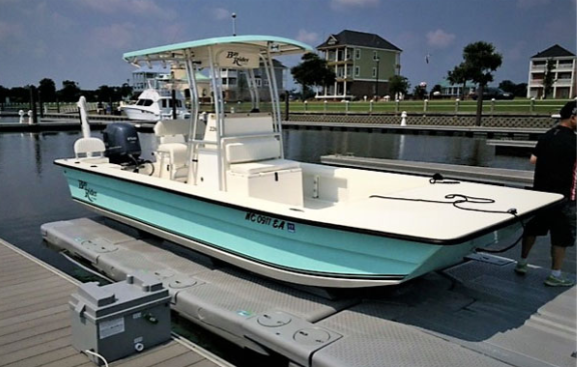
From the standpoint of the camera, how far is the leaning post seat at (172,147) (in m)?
6.19

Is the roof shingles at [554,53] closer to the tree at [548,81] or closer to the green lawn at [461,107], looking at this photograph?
the tree at [548,81]

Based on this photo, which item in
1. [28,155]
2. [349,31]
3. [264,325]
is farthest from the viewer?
[349,31]

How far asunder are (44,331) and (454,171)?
913 cm

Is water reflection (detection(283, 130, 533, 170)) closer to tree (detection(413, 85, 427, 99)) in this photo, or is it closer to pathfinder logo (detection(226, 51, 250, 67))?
pathfinder logo (detection(226, 51, 250, 67))

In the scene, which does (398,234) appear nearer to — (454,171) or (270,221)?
A: (270,221)

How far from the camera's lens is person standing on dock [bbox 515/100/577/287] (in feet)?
14.2

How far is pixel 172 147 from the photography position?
6156 millimetres

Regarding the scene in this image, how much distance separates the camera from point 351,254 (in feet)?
12.3

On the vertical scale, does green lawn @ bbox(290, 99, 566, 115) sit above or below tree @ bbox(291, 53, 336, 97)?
below

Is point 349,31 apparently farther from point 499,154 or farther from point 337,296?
point 337,296

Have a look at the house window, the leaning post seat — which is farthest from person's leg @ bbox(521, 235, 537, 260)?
the house window

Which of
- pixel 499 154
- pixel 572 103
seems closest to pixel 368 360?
pixel 572 103

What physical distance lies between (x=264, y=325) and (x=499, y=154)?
14375mm

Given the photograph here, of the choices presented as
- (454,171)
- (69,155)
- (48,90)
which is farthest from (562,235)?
(48,90)
